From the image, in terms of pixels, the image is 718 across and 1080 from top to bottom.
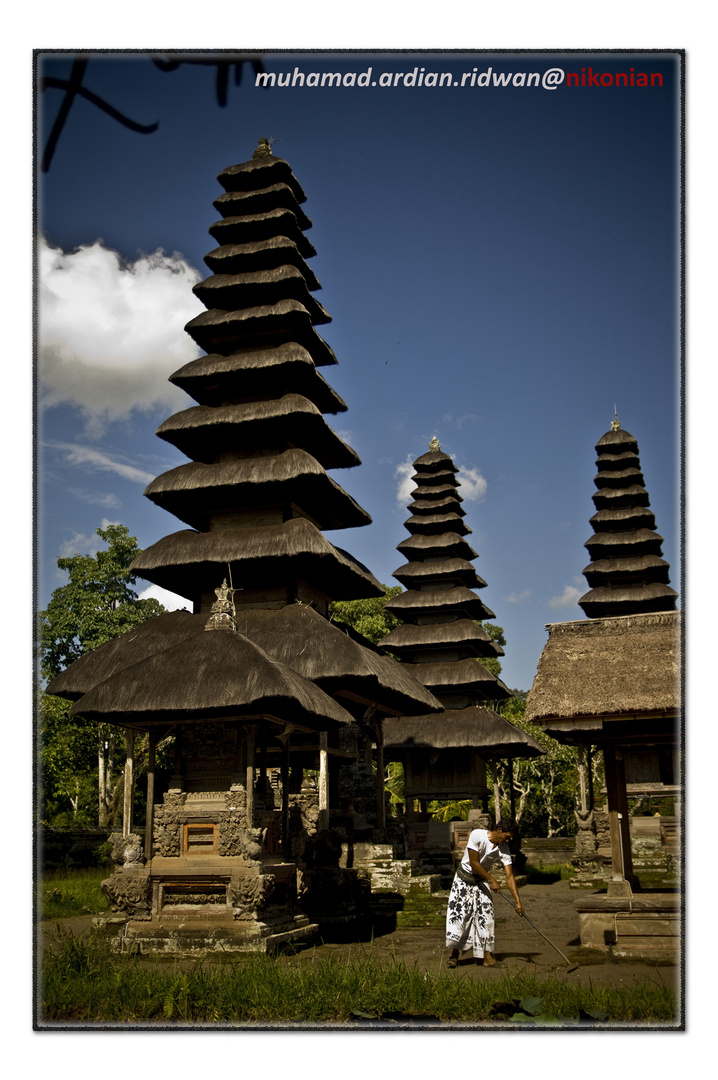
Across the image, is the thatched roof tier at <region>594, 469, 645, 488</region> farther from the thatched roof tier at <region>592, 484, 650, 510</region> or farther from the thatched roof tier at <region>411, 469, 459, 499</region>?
the thatched roof tier at <region>411, 469, 459, 499</region>

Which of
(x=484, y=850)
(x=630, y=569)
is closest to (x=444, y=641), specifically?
(x=630, y=569)

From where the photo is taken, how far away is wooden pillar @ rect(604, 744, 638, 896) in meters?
12.5

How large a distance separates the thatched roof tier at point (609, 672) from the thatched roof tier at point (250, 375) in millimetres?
8753

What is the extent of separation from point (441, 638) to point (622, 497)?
9.39 meters

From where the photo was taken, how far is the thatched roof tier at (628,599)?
3164 centimetres

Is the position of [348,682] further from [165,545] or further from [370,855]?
[165,545]

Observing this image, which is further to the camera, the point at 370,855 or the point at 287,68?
the point at 370,855

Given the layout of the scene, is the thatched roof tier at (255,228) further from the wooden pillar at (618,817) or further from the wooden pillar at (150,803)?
the wooden pillar at (618,817)

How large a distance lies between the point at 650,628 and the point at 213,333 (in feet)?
38.7

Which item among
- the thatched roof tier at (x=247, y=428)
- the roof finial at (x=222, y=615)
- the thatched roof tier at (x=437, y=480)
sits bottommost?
the roof finial at (x=222, y=615)

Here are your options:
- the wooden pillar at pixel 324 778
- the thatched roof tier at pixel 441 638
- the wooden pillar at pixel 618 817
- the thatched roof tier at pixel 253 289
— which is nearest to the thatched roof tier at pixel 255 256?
the thatched roof tier at pixel 253 289

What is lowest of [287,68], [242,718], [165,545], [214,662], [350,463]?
[242,718]

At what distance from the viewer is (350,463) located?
21312 mm

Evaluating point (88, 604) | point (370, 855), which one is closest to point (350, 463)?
point (370, 855)
